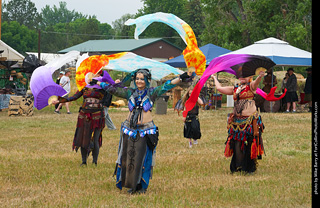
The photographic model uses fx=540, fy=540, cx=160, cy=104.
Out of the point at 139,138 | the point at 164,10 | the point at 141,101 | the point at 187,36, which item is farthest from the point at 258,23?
the point at 164,10

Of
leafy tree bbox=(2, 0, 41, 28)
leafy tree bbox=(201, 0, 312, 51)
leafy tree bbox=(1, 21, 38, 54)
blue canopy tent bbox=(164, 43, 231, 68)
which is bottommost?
blue canopy tent bbox=(164, 43, 231, 68)

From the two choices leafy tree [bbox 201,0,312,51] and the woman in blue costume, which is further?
leafy tree [bbox 201,0,312,51]

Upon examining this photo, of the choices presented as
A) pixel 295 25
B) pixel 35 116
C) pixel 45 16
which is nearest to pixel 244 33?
pixel 295 25

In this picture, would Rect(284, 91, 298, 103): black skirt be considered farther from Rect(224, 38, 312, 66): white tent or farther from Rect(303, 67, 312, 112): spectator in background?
Rect(224, 38, 312, 66): white tent

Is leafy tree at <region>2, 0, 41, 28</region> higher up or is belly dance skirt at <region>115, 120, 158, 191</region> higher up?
leafy tree at <region>2, 0, 41, 28</region>

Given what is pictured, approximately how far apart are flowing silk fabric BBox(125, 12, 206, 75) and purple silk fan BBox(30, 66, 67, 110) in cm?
174

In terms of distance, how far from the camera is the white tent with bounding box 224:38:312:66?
875 inches

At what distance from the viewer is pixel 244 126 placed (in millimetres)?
8781

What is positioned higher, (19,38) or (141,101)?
(19,38)

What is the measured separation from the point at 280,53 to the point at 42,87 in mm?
15731

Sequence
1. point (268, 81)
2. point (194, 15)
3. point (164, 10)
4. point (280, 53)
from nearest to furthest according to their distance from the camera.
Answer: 1. point (268, 81)
2. point (280, 53)
3. point (194, 15)
4. point (164, 10)

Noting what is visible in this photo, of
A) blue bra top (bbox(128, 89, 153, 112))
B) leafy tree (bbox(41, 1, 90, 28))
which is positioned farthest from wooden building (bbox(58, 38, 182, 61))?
leafy tree (bbox(41, 1, 90, 28))

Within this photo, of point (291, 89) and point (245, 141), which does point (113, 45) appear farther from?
point (245, 141)

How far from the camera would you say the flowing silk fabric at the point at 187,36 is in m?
7.30
